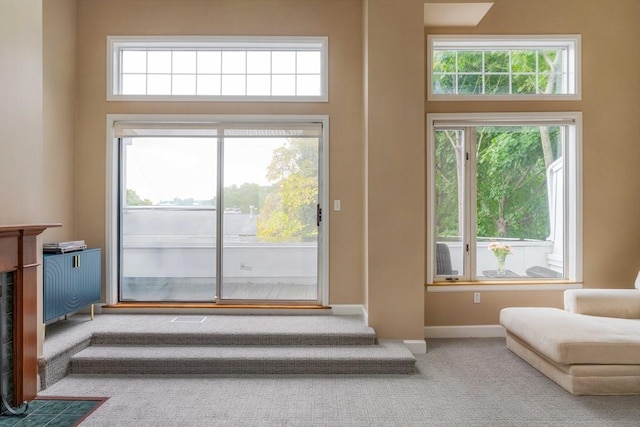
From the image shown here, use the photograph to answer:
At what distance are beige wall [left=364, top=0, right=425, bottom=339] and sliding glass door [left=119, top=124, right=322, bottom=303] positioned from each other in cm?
84

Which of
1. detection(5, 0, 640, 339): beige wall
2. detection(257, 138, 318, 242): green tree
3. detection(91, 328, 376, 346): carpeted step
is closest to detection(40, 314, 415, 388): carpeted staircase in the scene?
detection(91, 328, 376, 346): carpeted step

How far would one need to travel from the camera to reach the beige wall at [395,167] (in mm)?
3717

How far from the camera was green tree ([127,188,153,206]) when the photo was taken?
14.5ft

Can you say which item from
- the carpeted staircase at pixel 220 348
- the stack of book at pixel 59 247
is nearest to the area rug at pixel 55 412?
the carpeted staircase at pixel 220 348

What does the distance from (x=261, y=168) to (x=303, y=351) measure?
2.04m

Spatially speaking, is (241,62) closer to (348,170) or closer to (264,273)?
(348,170)

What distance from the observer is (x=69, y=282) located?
141 inches

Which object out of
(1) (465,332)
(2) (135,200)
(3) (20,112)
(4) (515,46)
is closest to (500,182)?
(4) (515,46)

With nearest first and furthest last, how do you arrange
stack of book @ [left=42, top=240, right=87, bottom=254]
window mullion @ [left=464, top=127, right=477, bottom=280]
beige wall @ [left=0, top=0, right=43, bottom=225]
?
beige wall @ [left=0, top=0, right=43, bottom=225]
stack of book @ [left=42, top=240, right=87, bottom=254]
window mullion @ [left=464, top=127, right=477, bottom=280]

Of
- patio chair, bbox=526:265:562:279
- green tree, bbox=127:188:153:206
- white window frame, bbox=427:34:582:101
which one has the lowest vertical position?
patio chair, bbox=526:265:562:279

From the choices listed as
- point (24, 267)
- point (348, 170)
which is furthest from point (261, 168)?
point (24, 267)

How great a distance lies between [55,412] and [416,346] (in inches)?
114

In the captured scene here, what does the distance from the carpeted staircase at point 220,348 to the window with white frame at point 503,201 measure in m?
1.26

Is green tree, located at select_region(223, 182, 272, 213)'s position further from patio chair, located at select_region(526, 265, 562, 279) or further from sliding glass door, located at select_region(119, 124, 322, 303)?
patio chair, located at select_region(526, 265, 562, 279)
